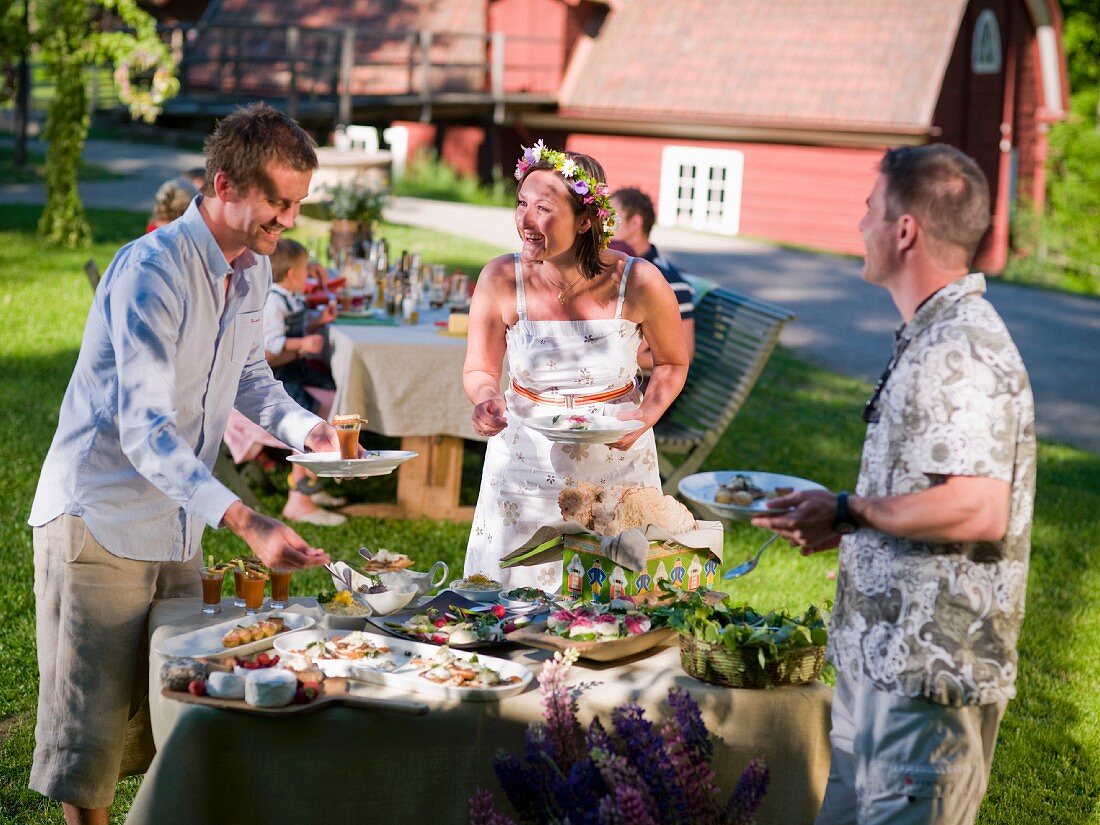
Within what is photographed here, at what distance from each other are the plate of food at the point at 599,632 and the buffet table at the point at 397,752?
7 cm

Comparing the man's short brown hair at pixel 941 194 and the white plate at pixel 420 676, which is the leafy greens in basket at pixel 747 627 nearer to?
the white plate at pixel 420 676

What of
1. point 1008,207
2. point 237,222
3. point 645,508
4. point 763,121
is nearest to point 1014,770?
point 645,508

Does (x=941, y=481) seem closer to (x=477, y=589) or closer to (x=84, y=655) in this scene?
(x=477, y=589)

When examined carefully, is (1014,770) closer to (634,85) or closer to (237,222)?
(237,222)

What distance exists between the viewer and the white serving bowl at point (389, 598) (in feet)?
10.7

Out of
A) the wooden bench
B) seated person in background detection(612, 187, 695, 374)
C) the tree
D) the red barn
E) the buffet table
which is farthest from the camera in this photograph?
the red barn

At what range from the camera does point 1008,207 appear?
26.5 m

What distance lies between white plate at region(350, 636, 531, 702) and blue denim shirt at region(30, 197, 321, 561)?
1.68ft

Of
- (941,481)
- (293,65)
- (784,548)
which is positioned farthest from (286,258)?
(293,65)

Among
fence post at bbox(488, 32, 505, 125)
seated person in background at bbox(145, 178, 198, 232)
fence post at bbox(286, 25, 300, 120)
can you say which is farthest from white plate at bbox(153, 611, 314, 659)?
fence post at bbox(488, 32, 505, 125)

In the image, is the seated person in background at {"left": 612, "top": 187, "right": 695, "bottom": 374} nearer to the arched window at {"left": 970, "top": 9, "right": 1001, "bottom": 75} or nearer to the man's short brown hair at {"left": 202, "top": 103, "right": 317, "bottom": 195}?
the man's short brown hair at {"left": 202, "top": 103, "right": 317, "bottom": 195}

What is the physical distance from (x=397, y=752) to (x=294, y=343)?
464 centimetres

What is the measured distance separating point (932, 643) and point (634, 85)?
22.7m

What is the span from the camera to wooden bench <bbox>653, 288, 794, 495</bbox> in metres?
7.22
